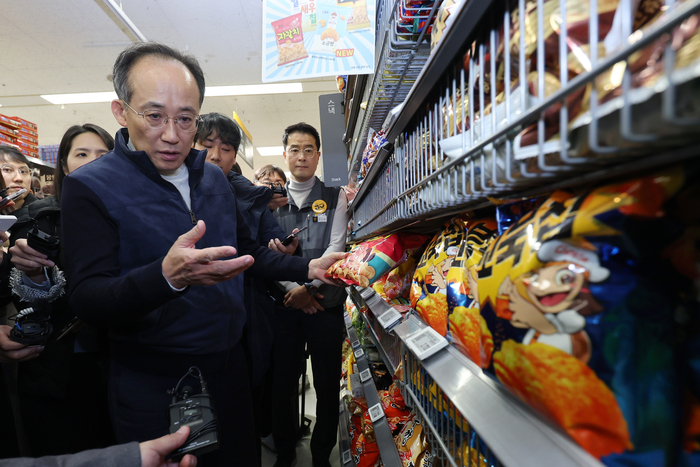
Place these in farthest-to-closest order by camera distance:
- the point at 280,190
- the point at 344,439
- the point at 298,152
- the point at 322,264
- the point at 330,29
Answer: the point at 298,152 → the point at 280,190 → the point at 344,439 → the point at 322,264 → the point at 330,29

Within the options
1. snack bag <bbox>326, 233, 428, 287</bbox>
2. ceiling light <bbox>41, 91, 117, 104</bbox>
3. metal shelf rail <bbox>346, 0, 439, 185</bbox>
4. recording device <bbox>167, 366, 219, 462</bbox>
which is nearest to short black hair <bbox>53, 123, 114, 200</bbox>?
recording device <bbox>167, 366, 219, 462</bbox>

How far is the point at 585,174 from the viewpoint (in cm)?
37

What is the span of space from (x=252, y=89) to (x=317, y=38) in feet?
19.8

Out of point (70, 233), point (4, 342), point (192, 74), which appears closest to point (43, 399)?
point (4, 342)

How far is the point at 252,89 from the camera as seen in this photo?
21.8ft

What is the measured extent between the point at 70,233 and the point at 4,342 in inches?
26.9

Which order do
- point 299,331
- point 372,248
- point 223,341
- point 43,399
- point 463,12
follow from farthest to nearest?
point 299,331
point 43,399
point 223,341
point 372,248
point 463,12

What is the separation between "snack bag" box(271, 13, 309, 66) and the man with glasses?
328 millimetres

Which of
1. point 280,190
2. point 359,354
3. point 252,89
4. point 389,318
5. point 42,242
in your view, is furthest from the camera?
point 252,89

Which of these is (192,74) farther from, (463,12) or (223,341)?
(463,12)

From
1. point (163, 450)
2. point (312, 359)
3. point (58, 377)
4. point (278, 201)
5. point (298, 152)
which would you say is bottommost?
point (312, 359)

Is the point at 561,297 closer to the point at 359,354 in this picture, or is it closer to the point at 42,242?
the point at 42,242

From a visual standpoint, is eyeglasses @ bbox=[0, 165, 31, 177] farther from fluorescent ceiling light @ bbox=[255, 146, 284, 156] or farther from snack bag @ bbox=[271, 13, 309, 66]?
fluorescent ceiling light @ bbox=[255, 146, 284, 156]

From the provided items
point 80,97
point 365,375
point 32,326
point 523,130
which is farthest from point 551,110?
point 80,97
